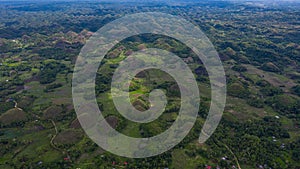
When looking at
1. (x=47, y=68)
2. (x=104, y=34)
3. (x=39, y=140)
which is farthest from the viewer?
(x=104, y=34)

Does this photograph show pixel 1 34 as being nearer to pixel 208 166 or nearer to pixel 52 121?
pixel 52 121

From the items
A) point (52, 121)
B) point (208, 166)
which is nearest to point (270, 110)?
point (208, 166)

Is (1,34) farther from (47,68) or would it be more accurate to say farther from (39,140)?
(39,140)

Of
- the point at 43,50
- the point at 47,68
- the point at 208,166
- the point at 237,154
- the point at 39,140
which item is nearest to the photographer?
the point at 208,166

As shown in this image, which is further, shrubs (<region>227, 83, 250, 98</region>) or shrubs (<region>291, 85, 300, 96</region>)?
shrubs (<region>291, 85, 300, 96</region>)

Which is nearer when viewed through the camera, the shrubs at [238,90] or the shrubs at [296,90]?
the shrubs at [238,90]

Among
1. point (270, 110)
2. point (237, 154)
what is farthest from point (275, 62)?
point (237, 154)

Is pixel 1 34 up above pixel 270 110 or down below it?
below

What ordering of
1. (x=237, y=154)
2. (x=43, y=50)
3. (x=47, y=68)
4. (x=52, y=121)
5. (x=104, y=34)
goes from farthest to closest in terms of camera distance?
(x=104, y=34), (x=43, y=50), (x=47, y=68), (x=52, y=121), (x=237, y=154)

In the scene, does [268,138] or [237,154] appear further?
[268,138]

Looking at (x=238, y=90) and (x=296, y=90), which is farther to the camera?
(x=296, y=90)
